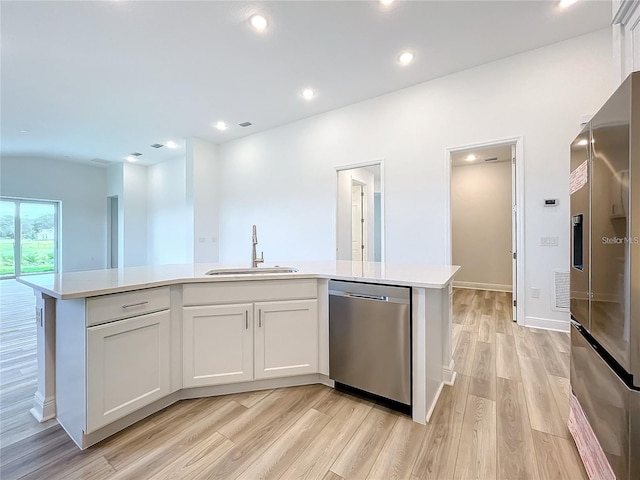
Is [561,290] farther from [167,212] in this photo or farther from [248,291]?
[167,212]

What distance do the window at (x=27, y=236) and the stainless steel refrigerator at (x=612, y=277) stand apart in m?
10.6

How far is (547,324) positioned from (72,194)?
1069 cm

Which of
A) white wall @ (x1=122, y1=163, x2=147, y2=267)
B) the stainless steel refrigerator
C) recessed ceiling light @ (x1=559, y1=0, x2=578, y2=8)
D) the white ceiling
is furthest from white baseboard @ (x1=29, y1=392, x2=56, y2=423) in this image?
white wall @ (x1=122, y1=163, x2=147, y2=267)

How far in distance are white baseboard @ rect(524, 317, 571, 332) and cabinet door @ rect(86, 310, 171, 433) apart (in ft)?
12.1

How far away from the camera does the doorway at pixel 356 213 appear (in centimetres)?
478

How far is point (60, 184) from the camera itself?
25.1 feet

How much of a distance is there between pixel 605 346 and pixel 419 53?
10.9ft

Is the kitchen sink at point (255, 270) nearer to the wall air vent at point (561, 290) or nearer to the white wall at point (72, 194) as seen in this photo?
the wall air vent at point (561, 290)

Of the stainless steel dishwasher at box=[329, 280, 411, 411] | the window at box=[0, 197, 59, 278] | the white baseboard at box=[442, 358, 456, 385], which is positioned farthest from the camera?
the window at box=[0, 197, 59, 278]

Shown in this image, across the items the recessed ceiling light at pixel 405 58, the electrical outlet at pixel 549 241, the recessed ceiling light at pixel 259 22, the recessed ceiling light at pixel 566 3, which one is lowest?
the electrical outlet at pixel 549 241

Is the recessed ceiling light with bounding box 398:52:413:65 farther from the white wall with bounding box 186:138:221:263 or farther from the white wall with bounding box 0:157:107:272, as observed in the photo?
the white wall with bounding box 0:157:107:272

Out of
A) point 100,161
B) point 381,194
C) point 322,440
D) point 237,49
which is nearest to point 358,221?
point 381,194

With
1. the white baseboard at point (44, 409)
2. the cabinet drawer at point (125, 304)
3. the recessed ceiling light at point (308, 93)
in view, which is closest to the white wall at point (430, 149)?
the recessed ceiling light at point (308, 93)

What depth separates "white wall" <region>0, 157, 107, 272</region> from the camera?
7066 millimetres
